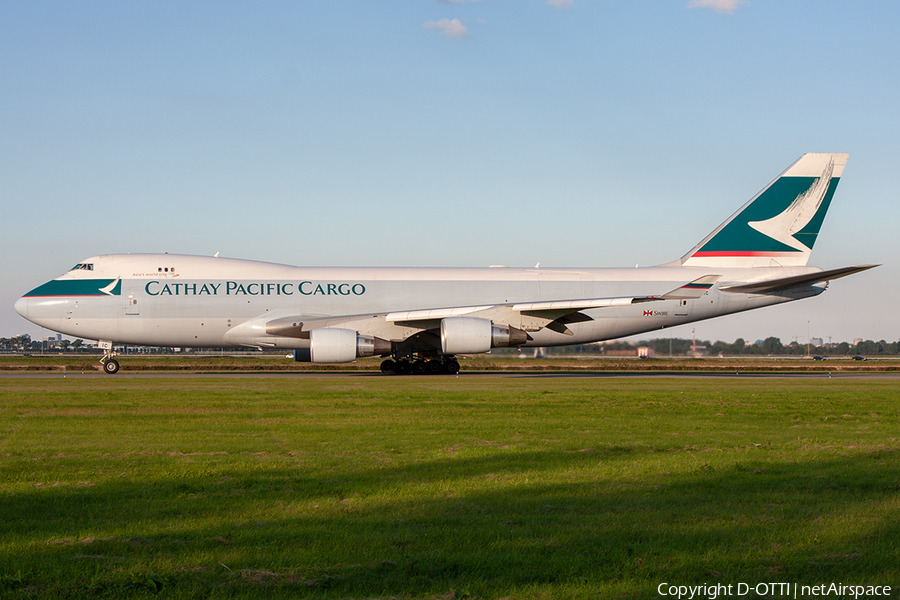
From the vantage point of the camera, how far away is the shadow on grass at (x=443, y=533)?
4699 mm

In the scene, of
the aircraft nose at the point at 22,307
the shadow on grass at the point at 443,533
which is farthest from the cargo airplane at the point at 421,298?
the shadow on grass at the point at 443,533

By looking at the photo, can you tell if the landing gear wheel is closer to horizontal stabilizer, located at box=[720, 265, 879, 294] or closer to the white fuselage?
the white fuselage

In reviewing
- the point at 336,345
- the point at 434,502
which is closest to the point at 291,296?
the point at 336,345

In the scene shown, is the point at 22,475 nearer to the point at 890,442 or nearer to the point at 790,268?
the point at 890,442

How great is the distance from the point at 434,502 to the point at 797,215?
2894 cm

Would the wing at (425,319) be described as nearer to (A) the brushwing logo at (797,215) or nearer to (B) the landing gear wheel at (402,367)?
(B) the landing gear wheel at (402,367)

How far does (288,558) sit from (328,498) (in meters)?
1.88

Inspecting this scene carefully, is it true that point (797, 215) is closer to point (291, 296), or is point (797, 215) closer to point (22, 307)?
point (291, 296)

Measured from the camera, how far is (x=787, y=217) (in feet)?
103

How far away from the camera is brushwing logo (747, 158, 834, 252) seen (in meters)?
31.4

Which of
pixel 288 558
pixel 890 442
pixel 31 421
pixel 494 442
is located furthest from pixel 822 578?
pixel 31 421

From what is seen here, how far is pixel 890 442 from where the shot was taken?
10961 millimetres

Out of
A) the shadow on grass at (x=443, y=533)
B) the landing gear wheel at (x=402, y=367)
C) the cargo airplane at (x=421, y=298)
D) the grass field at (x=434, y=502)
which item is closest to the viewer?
the shadow on grass at (x=443, y=533)

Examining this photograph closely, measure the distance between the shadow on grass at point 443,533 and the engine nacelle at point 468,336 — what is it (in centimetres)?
1762
